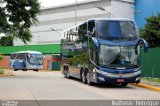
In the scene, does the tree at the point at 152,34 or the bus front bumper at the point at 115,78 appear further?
the tree at the point at 152,34

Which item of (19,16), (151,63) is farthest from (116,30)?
(19,16)

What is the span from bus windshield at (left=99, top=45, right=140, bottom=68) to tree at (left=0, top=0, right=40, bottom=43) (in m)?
16.4

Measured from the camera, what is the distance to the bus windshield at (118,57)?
24.1m

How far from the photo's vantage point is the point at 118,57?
79.3 ft

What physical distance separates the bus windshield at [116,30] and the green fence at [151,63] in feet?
24.6

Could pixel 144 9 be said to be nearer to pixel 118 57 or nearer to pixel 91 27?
pixel 91 27

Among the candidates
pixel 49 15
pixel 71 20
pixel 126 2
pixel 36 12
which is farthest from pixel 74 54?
pixel 49 15

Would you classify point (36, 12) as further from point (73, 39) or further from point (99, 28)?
point (99, 28)

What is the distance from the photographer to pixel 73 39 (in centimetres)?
3206

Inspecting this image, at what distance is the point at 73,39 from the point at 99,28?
288 inches

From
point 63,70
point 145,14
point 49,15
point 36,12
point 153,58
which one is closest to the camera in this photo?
point 153,58

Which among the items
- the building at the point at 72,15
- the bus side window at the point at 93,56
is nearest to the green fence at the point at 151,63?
the bus side window at the point at 93,56

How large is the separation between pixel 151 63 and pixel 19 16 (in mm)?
13200

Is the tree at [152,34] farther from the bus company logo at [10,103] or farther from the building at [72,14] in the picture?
the building at [72,14]
